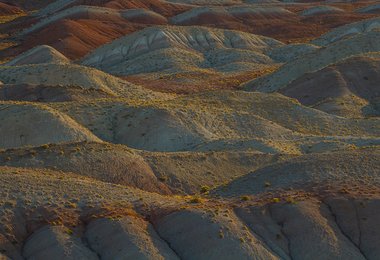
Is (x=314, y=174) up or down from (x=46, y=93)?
up

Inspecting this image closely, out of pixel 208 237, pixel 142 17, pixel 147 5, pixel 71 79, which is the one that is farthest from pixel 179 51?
pixel 208 237

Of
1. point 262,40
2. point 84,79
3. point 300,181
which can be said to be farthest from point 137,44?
point 300,181

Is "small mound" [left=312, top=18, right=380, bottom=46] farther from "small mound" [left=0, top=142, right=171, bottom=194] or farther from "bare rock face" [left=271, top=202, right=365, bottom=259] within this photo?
"bare rock face" [left=271, top=202, right=365, bottom=259]

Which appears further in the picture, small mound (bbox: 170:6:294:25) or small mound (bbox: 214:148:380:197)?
small mound (bbox: 170:6:294:25)

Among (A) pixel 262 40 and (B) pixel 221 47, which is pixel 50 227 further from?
(A) pixel 262 40

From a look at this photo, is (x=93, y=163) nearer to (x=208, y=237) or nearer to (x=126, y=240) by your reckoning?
(x=126, y=240)

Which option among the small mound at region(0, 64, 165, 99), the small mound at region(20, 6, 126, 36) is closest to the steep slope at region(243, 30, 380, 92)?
the small mound at region(0, 64, 165, 99)

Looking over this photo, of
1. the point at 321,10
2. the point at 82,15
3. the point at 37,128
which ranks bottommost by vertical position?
the point at 82,15
